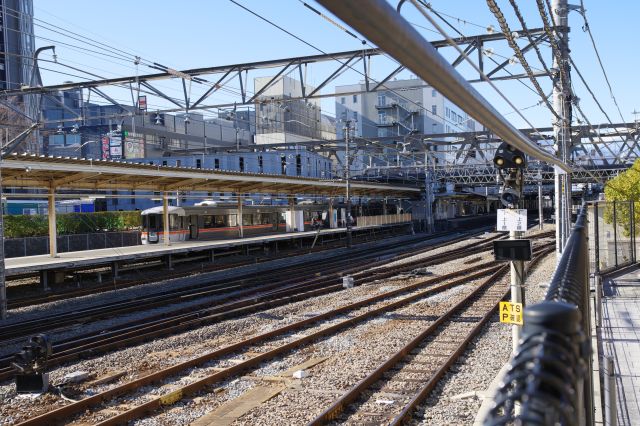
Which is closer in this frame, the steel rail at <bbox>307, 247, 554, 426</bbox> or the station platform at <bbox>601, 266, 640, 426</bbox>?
the station platform at <bbox>601, 266, 640, 426</bbox>

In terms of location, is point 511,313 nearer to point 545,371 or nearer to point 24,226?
point 545,371

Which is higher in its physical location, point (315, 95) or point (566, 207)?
point (315, 95)

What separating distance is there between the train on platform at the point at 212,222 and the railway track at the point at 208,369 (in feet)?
54.5

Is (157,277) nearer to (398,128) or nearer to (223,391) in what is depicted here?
(223,391)

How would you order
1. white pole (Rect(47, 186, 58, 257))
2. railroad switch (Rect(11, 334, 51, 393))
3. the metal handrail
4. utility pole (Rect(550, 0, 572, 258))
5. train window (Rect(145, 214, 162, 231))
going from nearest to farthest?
1. the metal handrail
2. railroad switch (Rect(11, 334, 51, 393))
3. utility pole (Rect(550, 0, 572, 258))
4. white pole (Rect(47, 186, 58, 257))
5. train window (Rect(145, 214, 162, 231))

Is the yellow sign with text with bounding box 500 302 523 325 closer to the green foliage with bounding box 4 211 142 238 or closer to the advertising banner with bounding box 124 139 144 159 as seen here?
the green foliage with bounding box 4 211 142 238

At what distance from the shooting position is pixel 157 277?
21828 millimetres

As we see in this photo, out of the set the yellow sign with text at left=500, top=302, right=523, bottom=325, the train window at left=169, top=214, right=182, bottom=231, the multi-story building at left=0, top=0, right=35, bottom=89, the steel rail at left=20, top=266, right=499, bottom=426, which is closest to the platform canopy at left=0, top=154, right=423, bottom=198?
the train window at left=169, top=214, right=182, bottom=231

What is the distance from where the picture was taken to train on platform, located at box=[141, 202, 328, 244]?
1163 inches

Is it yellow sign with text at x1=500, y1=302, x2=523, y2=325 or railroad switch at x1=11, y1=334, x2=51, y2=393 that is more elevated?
yellow sign with text at x1=500, y1=302, x2=523, y2=325

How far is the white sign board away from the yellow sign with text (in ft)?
3.48

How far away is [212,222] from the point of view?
105 ft

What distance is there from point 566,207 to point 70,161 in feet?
47.5

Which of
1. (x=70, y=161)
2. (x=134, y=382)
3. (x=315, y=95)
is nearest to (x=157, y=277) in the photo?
(x=70, y=161)
